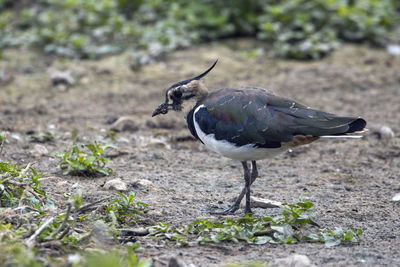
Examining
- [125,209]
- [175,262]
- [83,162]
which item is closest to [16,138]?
[83,162]

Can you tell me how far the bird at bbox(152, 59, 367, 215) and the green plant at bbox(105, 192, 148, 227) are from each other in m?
0.86

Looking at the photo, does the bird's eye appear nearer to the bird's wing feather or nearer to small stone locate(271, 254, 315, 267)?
the bird's wing feather

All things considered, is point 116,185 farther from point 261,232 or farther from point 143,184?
point 261,232

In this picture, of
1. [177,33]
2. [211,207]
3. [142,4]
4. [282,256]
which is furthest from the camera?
[142,4]

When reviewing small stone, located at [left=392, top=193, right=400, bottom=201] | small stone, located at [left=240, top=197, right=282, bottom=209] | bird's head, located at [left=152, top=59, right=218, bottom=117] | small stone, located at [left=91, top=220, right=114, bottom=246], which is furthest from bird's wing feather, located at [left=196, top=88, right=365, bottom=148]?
small stone, located at [left=91, top=220, right=114, bottom=246]

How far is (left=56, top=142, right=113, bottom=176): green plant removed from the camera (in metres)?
5.44

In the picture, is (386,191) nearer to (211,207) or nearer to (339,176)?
(339,176)

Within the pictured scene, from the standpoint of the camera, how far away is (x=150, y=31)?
32.6 feet

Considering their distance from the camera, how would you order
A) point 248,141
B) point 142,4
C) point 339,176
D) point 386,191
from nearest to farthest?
point 248,141, point 386,191, point 339,176, point 142,4

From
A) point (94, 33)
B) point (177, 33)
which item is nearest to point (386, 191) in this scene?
point (177, 33)

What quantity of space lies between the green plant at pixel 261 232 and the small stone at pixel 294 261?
0.42 m

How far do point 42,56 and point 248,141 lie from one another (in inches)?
238

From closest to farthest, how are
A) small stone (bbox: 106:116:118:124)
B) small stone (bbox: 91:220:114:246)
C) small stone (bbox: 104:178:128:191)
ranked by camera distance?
1. small stone (bbox: 91:220:114:246)
2. small stone (bbox: 104:178:128:191)
3. small stone (bbox: 106:116:118:124)

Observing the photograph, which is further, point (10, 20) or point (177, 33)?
point (10, 20)
